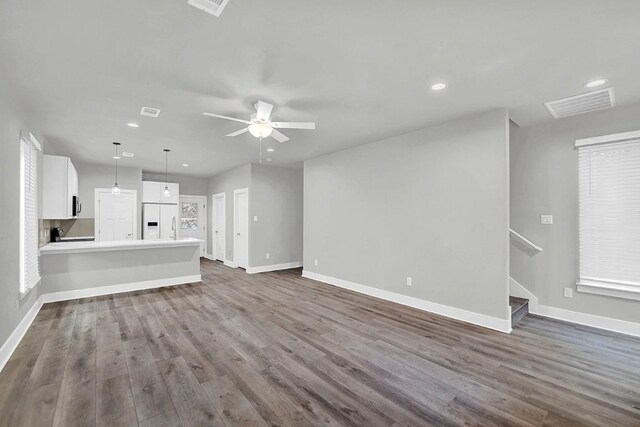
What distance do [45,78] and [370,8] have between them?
10.3 ft

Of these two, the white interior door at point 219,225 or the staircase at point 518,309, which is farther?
the white interior door at point 219,225

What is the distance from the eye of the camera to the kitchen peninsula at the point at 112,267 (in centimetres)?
475

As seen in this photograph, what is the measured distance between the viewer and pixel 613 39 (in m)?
2.16

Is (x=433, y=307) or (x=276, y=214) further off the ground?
(x=276, y=214)

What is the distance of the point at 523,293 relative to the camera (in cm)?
424

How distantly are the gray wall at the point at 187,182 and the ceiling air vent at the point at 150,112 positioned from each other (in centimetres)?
547

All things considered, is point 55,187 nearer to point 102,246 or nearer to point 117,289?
point 102,246

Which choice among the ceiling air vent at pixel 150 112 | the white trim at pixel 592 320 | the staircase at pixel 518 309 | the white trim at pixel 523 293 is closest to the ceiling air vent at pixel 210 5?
the ceiling air vent at pixel 150 112

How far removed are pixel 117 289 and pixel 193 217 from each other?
4.41 m

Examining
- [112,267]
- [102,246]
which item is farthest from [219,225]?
[102,246]

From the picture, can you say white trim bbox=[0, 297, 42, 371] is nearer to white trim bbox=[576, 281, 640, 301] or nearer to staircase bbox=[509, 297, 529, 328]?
staircase bbox=[509, 297, 529, 328]

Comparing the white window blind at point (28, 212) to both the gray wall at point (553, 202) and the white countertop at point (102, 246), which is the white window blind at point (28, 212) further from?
the gray wall at point (553, 202)

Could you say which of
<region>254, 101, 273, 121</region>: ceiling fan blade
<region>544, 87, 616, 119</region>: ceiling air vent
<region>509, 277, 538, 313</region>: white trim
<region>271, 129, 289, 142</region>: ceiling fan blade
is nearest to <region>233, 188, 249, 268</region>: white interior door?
<region>271, 129, 289, 142</region>: ceiling fan blade

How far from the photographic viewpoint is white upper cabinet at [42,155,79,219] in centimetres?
467
